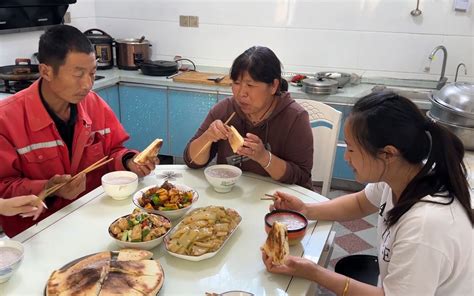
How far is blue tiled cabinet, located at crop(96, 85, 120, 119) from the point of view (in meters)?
3.50

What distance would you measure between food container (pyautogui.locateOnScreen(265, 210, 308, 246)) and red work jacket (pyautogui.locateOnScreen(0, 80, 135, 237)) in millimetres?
809

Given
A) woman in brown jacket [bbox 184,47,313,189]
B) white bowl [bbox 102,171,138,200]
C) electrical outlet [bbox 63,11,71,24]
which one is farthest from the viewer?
electrical outlet [bbox 63,11,71,24]

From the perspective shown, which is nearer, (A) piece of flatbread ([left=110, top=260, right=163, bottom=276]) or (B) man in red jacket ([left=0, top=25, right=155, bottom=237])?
(A) piece of flatbread ([left=110, top=260, right=163, bottom=276])

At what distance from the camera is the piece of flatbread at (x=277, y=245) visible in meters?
1.16

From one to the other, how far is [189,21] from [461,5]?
228 cm

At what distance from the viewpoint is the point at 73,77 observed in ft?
5.51

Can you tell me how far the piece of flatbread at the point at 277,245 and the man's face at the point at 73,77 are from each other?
40.1 inches

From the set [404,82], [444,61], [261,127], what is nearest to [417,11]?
[444,61]

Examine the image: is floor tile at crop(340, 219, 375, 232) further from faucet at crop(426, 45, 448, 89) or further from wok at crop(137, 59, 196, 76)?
wok at crop(137, 59, 196, 76)

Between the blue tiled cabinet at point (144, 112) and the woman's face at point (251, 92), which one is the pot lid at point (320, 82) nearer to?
the blue tiled cabinet at point (144, 112)

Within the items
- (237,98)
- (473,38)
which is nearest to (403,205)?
(237,98)

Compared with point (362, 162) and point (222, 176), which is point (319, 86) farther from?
point (362, 162)

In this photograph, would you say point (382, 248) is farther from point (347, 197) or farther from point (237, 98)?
point (237, 98)

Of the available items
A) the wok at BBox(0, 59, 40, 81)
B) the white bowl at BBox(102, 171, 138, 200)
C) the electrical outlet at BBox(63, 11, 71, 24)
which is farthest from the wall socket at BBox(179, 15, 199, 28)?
the white bowl at BBox(102, 171, 138, 200)
